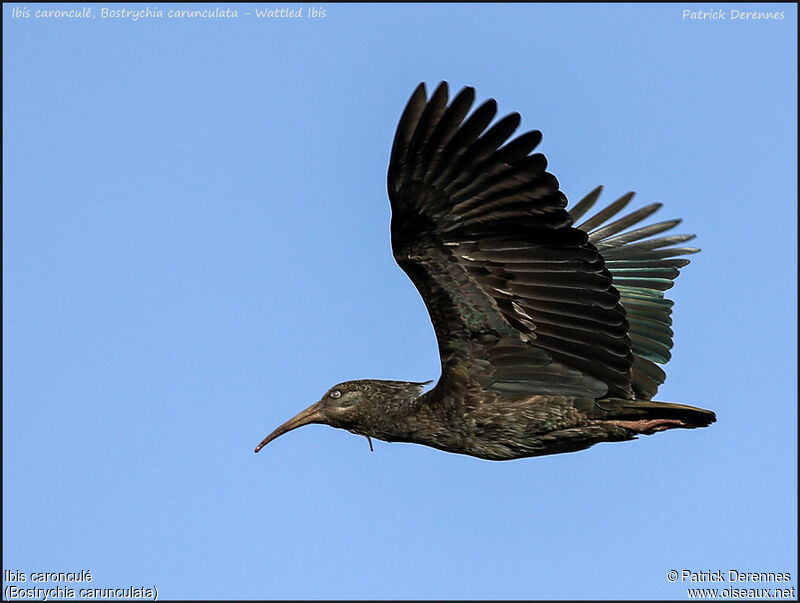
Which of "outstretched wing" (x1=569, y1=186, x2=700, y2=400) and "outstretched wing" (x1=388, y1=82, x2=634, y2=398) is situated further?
"outstretched wing" (x1=569, y1=186, x2=700, y2=400)

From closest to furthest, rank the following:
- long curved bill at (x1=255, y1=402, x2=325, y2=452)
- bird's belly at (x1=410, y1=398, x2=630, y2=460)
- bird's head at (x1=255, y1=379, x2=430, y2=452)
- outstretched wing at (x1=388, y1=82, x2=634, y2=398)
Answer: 1. outstretched wing at (x1=388, y1=82, x2=634, y2=398)
2. bird's belly at (x1=410, y1=398, x2=630, y2=460)
3. bird's head at (x1=255, y1=379, x2=430, y2=452)
4. long curved bill at (x1=255, y1=402, x2=325, y2=452)

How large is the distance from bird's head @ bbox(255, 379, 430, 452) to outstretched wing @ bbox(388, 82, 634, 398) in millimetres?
604

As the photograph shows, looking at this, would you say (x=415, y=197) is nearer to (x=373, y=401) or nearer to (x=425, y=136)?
(x=425, y=136)

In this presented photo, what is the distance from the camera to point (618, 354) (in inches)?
347

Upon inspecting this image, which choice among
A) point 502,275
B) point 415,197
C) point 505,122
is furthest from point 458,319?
point 505,122

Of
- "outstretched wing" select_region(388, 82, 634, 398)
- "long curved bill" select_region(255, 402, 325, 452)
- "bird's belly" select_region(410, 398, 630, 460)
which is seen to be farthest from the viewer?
"long curved bill" select_region(255, 402, 325, 452)

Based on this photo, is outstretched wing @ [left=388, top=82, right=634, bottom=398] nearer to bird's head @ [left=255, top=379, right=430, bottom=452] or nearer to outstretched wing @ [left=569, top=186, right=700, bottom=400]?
bird's head @ [left=255, top=379, right=430, bottom=452]

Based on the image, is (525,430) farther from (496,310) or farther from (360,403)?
(360,403)

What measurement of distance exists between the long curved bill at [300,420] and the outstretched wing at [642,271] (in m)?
2.61

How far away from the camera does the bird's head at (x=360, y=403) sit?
9617mm

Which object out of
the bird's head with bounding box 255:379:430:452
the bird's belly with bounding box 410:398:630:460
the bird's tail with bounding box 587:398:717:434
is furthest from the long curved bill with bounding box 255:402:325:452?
the bird's tail with bounding box 587:398:717:434

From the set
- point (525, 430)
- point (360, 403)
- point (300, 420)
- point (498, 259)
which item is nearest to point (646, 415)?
point (525, 430)

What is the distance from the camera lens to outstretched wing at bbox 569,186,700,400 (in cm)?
1034

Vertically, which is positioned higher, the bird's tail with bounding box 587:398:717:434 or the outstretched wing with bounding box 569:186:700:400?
the outstretched wing with bounding box 569:186:700:400
